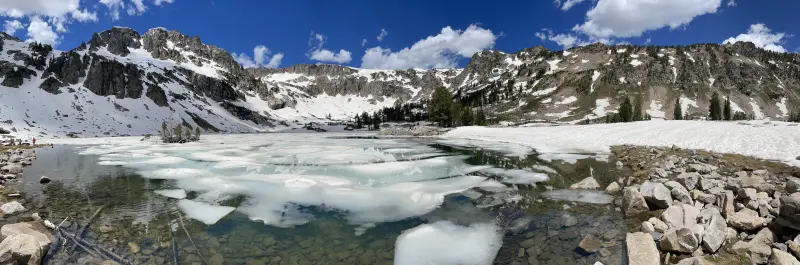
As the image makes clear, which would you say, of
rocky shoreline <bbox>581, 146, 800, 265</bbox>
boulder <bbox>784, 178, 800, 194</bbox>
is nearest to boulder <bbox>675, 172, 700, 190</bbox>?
rocky shoreline <bbox>581, 146, 800, 265</bbox>

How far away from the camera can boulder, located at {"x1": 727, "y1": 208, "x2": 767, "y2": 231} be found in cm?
836

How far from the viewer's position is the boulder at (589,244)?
29.9 feet

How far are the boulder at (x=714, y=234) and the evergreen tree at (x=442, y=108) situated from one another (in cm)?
10014

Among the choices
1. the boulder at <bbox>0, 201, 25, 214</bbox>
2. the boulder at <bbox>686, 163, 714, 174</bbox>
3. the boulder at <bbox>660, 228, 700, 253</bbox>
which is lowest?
the boulder at <bbox>0, 201, 25, 214</bbox>

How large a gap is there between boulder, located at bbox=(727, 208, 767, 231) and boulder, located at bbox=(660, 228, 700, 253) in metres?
1.68

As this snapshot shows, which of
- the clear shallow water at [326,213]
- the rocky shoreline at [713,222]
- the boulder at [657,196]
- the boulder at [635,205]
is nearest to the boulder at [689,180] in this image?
the rocky shoreline at [713,222]

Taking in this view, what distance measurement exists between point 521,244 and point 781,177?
12.0 meters

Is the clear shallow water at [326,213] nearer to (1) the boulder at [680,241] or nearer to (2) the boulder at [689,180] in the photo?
(1) the boulder at [680,241]

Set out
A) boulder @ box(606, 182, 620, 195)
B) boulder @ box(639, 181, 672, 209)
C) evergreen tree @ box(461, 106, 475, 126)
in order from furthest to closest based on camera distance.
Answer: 1. evergreen tree @ box(461, 106, 475, 126)
2. boulder @ box(606, 182, 620, 195)
3. boulder @ box(639, 181, 672, 209)

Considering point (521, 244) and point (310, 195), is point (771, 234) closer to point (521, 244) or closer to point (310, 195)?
point (521, 244)

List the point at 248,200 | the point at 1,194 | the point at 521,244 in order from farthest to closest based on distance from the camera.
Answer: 1. the point at 1,194
2. the point at 248,200
3. the point at 521,244

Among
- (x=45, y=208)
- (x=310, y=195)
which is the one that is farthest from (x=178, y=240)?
(x=45, y=208)

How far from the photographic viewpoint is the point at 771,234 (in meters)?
7.79

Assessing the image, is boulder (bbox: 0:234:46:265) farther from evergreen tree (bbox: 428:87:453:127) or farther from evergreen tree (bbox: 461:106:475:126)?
evergreen tree (bbox: 461:106:475:126)
